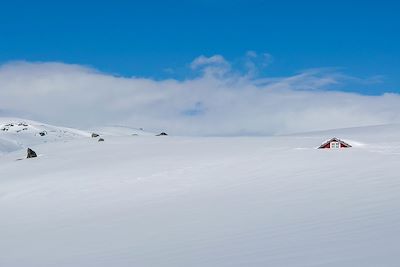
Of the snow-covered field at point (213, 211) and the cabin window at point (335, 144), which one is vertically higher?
the cabin window at point (335, 144)

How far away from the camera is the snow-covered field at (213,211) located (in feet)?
39.0

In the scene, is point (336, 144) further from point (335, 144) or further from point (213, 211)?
point (213, 211)

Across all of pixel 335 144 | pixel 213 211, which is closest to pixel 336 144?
pixel 335 144

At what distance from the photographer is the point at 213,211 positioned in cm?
1923

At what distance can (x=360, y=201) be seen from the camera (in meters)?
16.6

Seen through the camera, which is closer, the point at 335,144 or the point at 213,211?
the point at 213,211

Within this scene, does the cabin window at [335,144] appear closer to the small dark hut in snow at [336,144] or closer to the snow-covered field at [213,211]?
the small dark hut in snow at [336,144]

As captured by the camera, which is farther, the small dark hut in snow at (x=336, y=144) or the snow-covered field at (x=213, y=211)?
the small dark hut in snow at (x=336, y=144)

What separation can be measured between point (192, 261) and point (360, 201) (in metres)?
6.95

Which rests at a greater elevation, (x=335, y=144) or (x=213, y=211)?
(x=335, y=144)

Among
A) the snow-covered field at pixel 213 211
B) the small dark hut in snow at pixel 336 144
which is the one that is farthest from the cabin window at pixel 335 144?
the snow-covered field at pixel 213 211

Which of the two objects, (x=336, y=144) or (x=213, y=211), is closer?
(x=213, y=211)

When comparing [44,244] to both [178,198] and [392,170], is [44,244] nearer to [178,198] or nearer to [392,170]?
[178,198]

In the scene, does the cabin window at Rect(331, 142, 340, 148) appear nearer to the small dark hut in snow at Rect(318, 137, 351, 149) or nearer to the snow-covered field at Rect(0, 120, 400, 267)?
the small dark hut in snow at Rect(318, 137, 351, 149)
